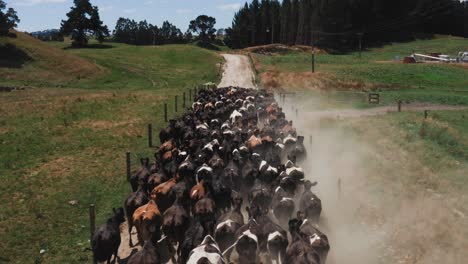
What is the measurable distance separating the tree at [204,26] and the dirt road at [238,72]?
69568mm

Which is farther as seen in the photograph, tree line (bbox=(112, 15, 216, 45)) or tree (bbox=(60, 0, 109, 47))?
tree line (bbox=(112, 15, 216, 45))

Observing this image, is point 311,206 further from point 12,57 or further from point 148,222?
point 12,57

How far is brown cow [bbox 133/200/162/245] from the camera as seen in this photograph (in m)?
11.4

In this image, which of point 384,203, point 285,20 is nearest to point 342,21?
point 285,20

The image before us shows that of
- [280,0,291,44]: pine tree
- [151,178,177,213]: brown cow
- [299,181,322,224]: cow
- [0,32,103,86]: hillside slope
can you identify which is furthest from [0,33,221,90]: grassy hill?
[299,181,322,224]: cow

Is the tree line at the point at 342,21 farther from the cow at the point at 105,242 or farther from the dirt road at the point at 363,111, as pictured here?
the cow at the point at 105,242

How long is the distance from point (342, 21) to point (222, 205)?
4054 inches

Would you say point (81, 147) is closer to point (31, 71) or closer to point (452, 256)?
point (452, 256)

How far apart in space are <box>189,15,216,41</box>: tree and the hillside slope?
281 ft

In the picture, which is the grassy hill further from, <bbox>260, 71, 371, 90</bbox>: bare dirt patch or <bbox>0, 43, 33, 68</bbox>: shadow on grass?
<bbox>260, 71, 371, 90</bbox>: bare dirt patch

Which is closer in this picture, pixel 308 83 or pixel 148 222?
pixel 148 222

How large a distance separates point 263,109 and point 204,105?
15.6 feet

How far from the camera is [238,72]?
68.4 m

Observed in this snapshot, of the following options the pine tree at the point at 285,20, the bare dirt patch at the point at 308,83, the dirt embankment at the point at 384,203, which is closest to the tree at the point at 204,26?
the pine tree at the point at 285,20
